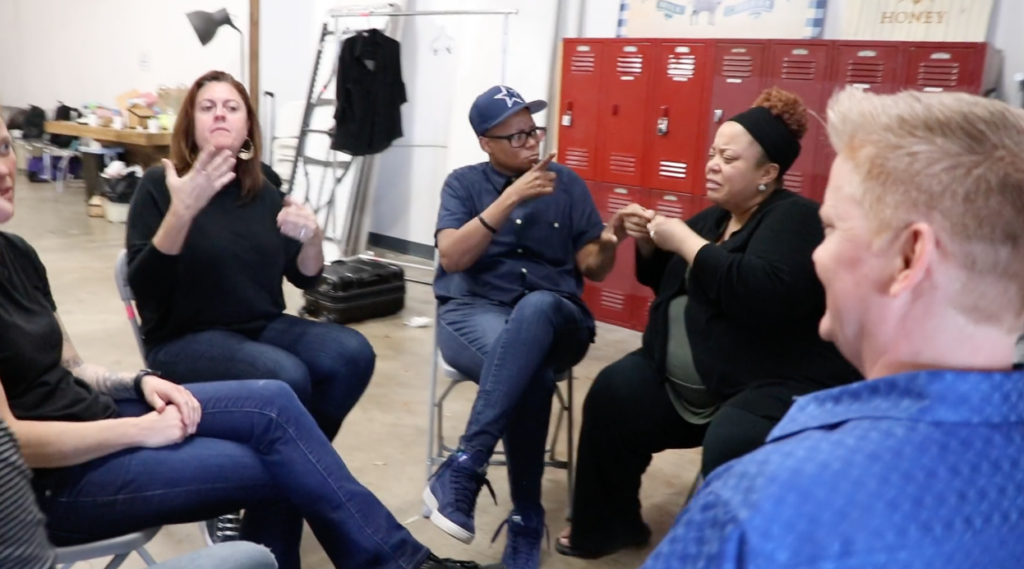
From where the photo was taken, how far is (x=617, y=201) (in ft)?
14.8

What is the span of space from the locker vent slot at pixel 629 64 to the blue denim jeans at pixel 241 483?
10.00ft

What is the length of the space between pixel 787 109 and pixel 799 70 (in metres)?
1.84

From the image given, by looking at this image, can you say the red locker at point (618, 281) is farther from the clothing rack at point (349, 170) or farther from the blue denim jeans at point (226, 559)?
the blue denim jeans at point (226, 559)

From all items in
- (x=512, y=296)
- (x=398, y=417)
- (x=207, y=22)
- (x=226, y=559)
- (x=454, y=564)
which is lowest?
(x=398, y=417)

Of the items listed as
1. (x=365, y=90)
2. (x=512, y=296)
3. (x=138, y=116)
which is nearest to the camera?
(x=512, y=296)

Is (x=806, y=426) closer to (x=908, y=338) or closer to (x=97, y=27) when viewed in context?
(x=908, y=338)

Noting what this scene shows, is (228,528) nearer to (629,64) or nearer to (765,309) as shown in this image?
(765,309)

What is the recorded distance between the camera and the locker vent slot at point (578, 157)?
4.59 meters

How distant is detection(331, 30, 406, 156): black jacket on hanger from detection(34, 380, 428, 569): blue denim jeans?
12.1 feet

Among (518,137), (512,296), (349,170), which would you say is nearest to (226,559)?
(512,296)

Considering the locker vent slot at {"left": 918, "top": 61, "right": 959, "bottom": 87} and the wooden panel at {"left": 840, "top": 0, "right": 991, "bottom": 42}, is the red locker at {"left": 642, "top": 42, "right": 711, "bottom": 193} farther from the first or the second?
Answer: the locker vent slot at {"left": 918, "top": 61, "right": 959, "bottom": 87}

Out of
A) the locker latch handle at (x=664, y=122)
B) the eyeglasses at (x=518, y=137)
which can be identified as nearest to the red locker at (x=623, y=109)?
the locker latch handle at (x=664, y=122)

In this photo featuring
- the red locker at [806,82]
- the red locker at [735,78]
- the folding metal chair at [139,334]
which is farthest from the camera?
the red locker at [735,78]

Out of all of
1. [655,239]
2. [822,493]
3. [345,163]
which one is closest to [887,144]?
[822,493]
